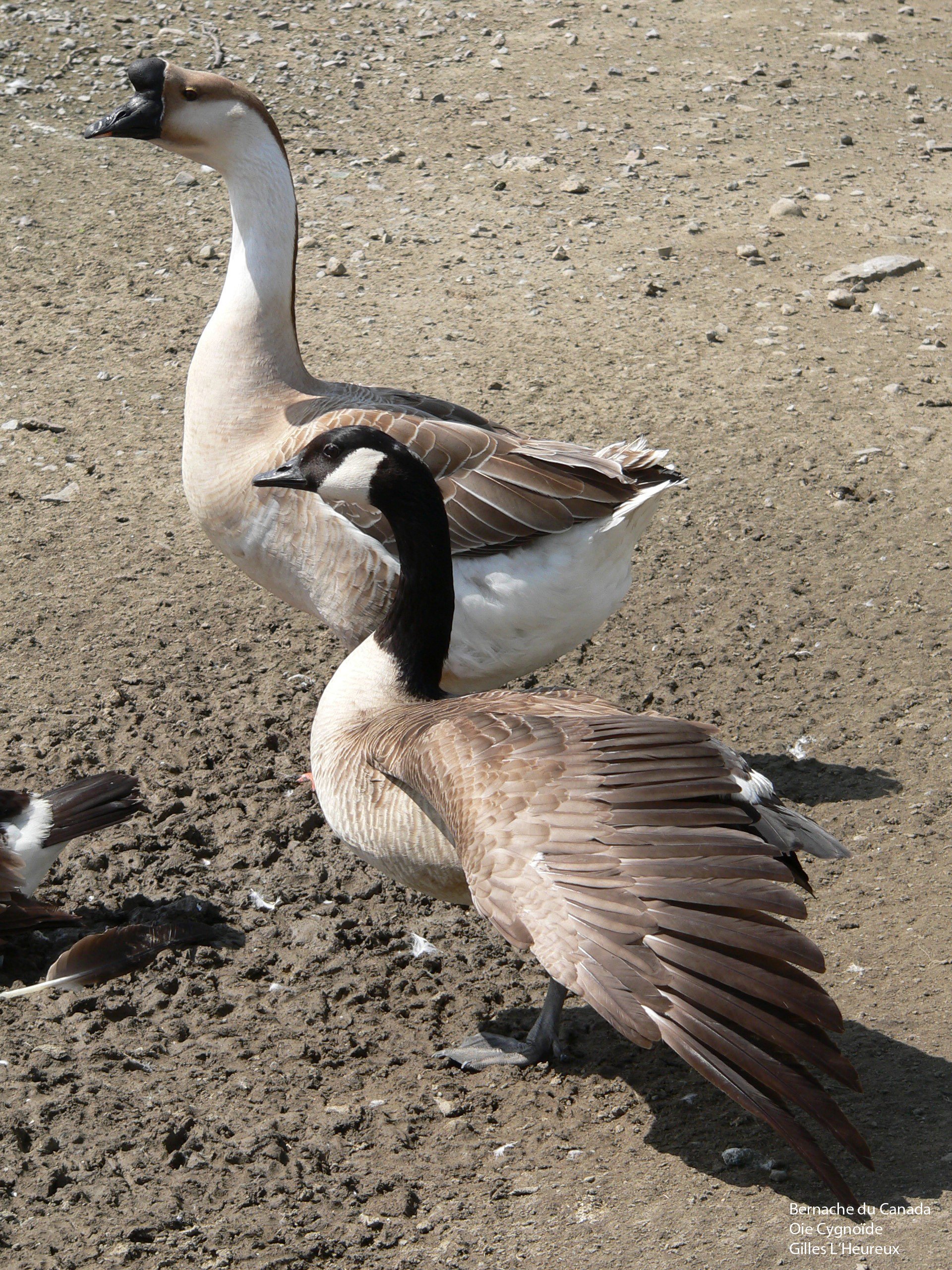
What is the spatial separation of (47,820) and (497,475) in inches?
Answer: 69.8

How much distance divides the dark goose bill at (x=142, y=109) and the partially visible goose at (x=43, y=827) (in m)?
2.25

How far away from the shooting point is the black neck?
12.3 ft

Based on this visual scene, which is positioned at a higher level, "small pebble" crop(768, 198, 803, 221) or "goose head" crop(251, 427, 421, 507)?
"goose head" crop(251, 427, 421, 507)

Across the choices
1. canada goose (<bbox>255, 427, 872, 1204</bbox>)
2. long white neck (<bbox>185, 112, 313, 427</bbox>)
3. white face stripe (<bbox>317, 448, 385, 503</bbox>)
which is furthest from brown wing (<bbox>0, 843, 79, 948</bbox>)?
long white neck (<bbox>185, 112, 313, 427</bbox>)

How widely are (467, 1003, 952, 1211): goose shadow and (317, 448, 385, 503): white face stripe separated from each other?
5.03ft

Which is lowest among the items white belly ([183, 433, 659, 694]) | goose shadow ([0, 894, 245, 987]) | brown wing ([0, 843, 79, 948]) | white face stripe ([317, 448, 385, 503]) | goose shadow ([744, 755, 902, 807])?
goose shadow ([744, 755, 902, 807])

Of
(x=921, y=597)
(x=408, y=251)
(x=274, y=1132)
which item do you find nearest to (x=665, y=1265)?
(x=274, y=1132)

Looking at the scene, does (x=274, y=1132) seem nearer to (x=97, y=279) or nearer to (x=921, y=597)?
(x=921, y=597)

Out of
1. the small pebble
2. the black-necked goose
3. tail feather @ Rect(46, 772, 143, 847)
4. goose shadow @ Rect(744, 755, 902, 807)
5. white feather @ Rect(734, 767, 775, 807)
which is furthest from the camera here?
the small pebble

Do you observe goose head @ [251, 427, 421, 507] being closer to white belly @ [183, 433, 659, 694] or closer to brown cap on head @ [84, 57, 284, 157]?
white belly @ [183, 433, 659, 694]

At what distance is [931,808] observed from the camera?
437 cm

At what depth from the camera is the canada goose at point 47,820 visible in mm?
3742

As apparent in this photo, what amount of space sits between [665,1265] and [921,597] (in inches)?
135

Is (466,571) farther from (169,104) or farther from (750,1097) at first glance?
(750,1097)
